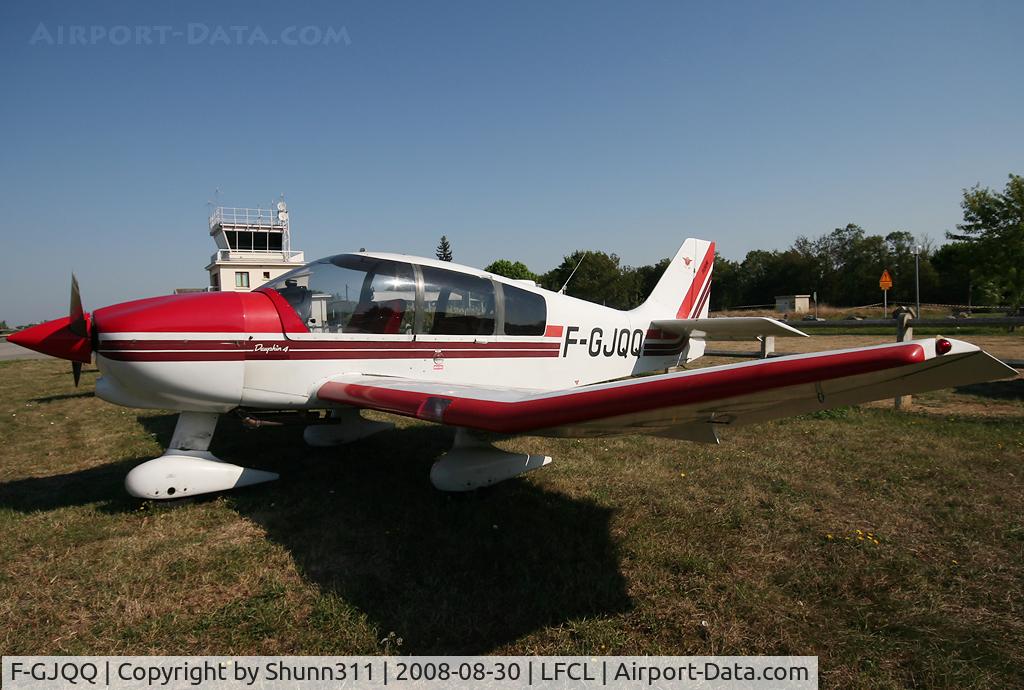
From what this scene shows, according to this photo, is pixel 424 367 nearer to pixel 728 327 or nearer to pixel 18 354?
pixel 728 327

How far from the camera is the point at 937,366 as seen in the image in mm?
2086

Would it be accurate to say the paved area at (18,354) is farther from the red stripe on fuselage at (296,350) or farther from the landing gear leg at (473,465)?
the landing gear leg at (473,465)

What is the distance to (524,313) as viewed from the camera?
5.23 m

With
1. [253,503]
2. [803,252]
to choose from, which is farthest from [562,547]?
[803,252]

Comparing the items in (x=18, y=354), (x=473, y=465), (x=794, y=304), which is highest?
(x=794, y=304)

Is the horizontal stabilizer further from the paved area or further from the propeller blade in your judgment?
the paved area

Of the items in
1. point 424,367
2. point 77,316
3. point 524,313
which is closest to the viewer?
point 77,316

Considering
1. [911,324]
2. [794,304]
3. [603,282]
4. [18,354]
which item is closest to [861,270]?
[794,304]

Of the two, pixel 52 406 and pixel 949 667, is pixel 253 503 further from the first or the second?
pixel 52 406

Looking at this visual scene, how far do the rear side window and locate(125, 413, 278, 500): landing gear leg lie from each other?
2.50 metres

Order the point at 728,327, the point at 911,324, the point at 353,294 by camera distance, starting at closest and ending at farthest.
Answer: the point at 353,294, the point at 728,327, the point at 911,324

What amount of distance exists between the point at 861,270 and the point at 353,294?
58.0 m

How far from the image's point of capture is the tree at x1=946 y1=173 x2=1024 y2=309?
57.6 feet

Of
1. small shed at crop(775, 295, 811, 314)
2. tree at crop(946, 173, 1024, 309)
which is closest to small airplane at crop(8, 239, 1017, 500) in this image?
tree at crop(946, 173, 1024, 309)
